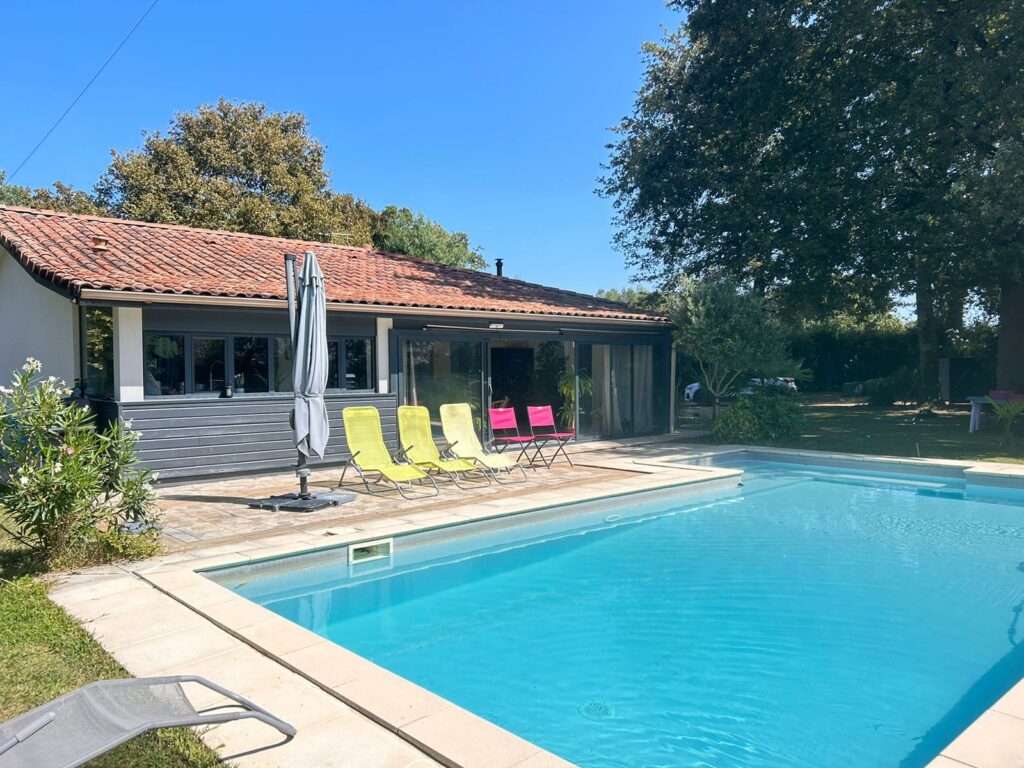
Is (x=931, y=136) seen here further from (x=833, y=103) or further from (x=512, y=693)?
(x=512, y=693)

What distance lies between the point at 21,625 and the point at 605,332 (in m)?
12.4

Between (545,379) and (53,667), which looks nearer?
(53,667)

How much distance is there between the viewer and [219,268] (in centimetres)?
1145

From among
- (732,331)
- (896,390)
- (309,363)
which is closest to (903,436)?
(732,331)

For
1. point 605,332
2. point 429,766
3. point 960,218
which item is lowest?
point 429,766

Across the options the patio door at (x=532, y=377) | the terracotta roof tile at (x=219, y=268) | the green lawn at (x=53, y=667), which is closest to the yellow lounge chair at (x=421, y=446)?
the terracotta roof tile at (x=219, y=268)

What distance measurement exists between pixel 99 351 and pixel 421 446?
4911 mm

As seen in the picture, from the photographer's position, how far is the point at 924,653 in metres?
4.95

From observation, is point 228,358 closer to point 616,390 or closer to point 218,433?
point 218,433

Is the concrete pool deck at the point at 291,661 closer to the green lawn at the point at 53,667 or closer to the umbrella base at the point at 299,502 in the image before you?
the green lawn at the point at 53,667

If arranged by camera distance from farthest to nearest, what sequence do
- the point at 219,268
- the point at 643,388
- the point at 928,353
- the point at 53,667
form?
1. the point at 928,353
2. the point at 643,388
3. the point at 219,268
4. the point at 53,667

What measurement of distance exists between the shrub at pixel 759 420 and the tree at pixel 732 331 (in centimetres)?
79

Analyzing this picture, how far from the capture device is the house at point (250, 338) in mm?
9648

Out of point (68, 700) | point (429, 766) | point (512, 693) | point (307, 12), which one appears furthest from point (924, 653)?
point (307, 12)
